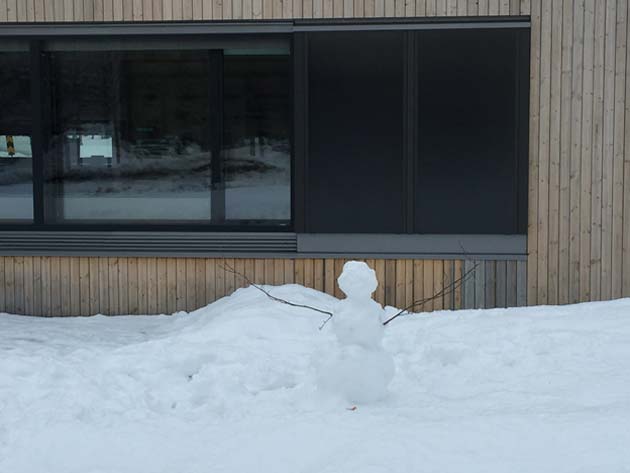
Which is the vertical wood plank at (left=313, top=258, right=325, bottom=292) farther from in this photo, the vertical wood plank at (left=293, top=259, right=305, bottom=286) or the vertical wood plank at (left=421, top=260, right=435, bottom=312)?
the vertical wood plank at (left=421, top=260, right=435, bottom=312)

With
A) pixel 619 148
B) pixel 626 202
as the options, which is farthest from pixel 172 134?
pixel 626 202

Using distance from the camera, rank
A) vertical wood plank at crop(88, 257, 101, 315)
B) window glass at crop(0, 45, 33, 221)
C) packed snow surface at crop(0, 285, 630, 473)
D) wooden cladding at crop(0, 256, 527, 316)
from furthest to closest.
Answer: window glass at crop(0, 45, 33, 221)
vertical wood plank at crop(88, 257, 101, 315)
wooden cladding at crop(0, 256, 527, 316)
packed snow surface at crop(0, 285, 630, 473)

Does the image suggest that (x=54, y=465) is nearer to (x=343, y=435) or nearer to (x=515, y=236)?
(x=343, y=435)

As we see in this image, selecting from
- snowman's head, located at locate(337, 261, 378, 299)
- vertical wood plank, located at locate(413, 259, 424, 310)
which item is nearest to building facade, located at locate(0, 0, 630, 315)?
vertical wood plank, located at locate(413, 259, 424, 310)

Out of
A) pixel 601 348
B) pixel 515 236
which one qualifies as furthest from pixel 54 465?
pixel 515 236

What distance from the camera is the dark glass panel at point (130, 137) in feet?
30.1

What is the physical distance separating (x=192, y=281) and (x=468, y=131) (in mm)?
3105

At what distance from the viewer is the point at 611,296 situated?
29.1ft

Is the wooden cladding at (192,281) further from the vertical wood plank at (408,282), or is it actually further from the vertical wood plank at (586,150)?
the vertical wood plank at (586,150)

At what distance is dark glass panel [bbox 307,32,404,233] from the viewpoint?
881 cm

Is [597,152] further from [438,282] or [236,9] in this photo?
[236,9]

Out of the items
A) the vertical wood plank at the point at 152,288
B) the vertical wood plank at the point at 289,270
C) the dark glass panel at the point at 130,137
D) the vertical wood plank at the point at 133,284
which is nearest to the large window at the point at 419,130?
the vertical wood plank at the point at 289,270

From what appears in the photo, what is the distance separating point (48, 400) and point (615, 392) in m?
3.43

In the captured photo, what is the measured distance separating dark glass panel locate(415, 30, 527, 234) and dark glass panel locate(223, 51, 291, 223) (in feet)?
4.44
